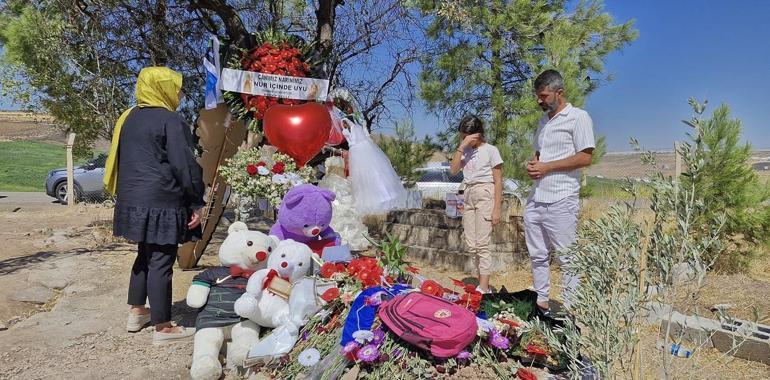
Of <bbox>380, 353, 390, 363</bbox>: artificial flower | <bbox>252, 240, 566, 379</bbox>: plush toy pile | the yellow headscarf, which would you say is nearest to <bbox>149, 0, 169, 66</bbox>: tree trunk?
the yellow headscarf

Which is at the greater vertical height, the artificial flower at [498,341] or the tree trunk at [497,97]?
the tree trunk at [497,97]

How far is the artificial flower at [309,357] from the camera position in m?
2.31

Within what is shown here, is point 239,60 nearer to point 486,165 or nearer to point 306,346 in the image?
point 486,165

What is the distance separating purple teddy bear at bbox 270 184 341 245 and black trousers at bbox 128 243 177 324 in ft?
2.45

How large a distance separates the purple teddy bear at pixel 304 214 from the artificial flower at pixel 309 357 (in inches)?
46.1

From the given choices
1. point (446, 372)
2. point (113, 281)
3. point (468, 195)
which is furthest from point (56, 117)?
point (446, 372)

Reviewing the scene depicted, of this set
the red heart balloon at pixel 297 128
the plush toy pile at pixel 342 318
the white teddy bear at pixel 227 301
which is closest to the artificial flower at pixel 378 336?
the plush toy pile at pixel 342 318

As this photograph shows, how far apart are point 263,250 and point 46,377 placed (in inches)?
53.6

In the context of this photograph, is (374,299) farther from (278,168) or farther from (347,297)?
(278,168)

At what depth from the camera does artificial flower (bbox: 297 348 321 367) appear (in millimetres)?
2314

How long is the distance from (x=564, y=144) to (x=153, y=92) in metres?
2.73

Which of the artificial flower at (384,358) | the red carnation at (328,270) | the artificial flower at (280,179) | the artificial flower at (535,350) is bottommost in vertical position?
the artificial flower at (535,350)

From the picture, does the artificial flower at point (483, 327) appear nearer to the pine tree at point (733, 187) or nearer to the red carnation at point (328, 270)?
the red carnation at point (328, 270)

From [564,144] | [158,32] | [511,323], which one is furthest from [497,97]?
[511,323]
